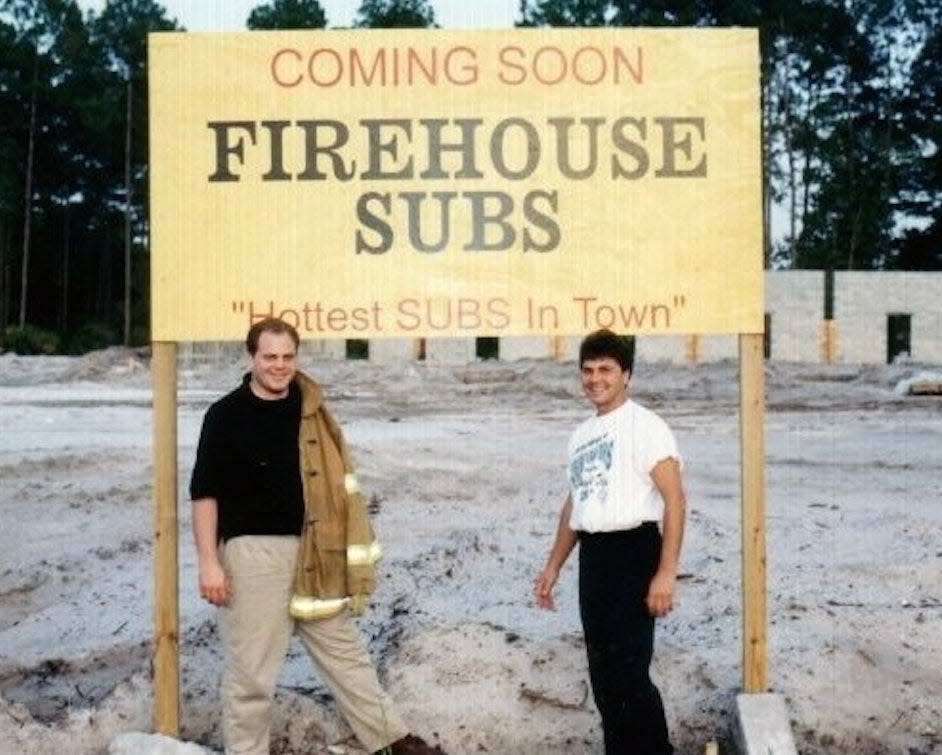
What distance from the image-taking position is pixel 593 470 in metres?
3.96

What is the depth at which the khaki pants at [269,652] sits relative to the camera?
3975 mm

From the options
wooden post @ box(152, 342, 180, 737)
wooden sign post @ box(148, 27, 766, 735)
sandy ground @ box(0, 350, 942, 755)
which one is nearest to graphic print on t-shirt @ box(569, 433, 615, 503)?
wooden sign post @ box(148, 27, 766, 735)

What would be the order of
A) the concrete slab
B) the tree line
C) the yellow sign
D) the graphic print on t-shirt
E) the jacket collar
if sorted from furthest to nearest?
the tree line, the yellow sign, the concrete slab, the jacket collar, the graphic print on t-shirt

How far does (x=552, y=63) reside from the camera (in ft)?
14.9

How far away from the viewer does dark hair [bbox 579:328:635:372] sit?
4008 millimetres

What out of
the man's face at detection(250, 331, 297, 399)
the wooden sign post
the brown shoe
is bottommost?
the brown shoe

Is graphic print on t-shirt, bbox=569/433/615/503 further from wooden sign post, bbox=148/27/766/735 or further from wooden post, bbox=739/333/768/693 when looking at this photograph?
wooden post, bbox=739/333/768/693

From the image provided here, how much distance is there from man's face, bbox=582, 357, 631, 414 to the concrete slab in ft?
4.10

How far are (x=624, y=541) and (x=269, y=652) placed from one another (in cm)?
121

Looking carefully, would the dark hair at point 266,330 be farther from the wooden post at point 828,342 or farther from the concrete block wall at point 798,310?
the wooden post at point 828,342

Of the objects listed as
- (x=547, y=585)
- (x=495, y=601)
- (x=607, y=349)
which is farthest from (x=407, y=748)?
(x=495, y=601)

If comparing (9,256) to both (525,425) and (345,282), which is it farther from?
(345,282)

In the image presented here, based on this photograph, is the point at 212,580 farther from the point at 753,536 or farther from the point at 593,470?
the point at 753,536

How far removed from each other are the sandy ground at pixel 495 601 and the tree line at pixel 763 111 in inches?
1373
